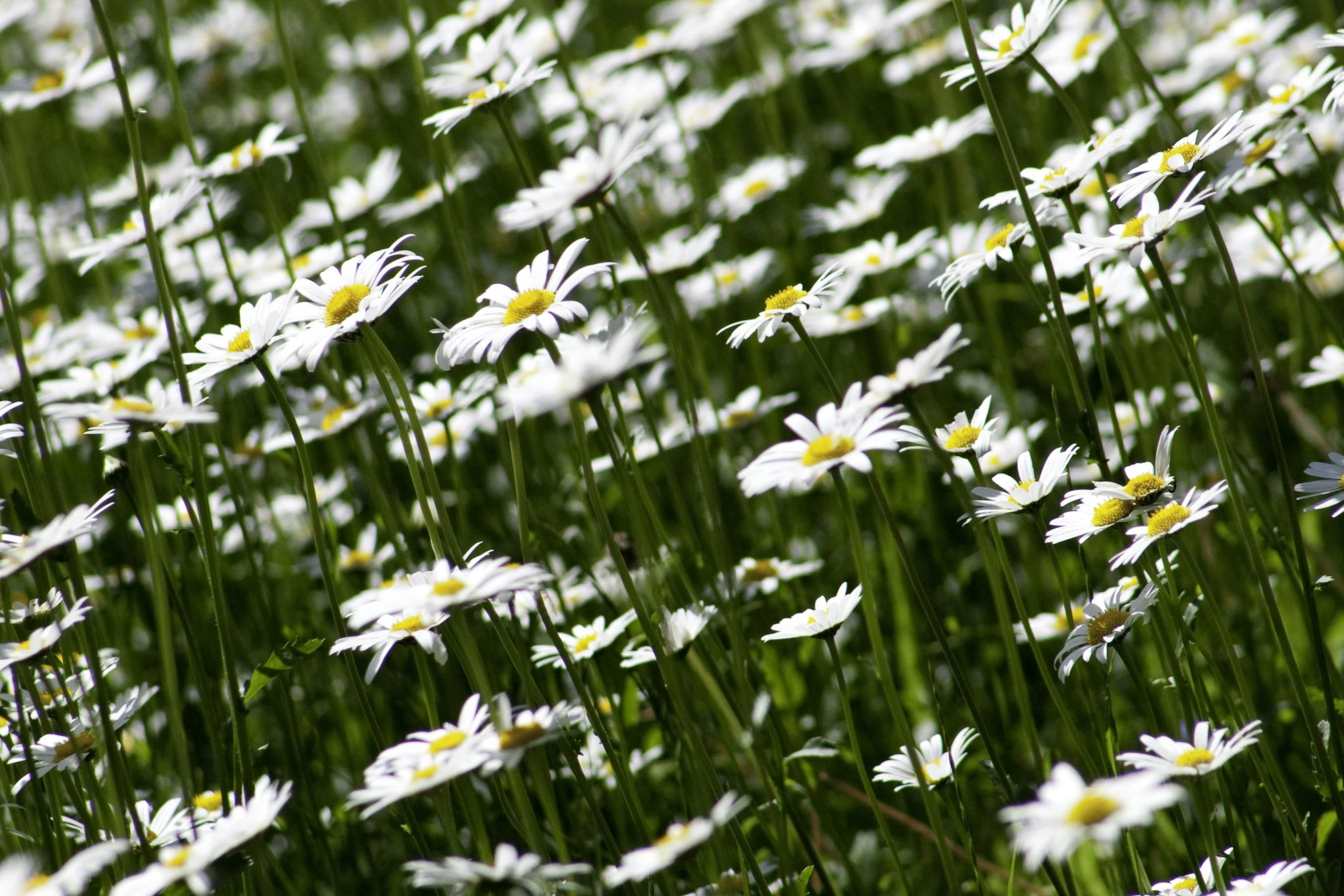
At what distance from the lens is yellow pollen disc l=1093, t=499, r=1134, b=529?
1508 millimetres

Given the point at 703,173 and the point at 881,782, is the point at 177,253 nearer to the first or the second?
the point at 703,173

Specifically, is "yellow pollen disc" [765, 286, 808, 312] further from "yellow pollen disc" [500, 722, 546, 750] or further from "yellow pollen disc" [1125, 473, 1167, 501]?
"yellow pollen disc" [500, 722, 546, 750]

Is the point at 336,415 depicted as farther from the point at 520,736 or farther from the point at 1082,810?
the point at 1082,810

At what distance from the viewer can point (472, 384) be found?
99.0 inches

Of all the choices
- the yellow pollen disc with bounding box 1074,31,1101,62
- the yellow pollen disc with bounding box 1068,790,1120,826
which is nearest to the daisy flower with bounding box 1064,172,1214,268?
the yellow pollen disc with bounding box 1068,790,1120,826

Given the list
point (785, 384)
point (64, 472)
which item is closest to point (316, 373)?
point (64, 472)

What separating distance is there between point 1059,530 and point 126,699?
1466mm

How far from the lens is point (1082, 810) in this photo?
1059 millimetres

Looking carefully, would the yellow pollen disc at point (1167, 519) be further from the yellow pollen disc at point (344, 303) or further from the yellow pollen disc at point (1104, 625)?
the yellow pollen disc at point (344, 303)

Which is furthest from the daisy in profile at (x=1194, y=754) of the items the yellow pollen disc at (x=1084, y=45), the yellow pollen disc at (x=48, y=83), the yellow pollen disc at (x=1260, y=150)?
the yellow pollen disc at (x=48, y=83)

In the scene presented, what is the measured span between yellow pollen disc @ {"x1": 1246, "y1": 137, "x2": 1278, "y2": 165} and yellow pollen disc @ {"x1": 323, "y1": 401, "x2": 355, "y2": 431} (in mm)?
1749

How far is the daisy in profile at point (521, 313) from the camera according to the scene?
4.87 ft

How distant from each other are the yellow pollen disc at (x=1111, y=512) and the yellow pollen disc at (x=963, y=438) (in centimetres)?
21

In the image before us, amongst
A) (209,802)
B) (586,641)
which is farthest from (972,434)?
(209,802)
